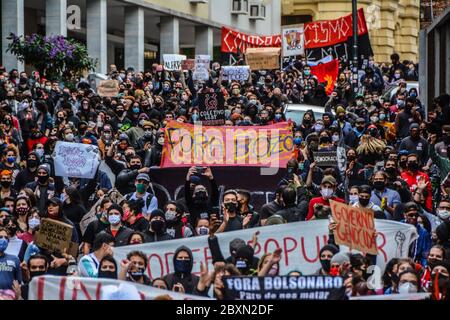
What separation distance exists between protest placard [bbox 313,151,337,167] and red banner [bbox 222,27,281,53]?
19.2 meters

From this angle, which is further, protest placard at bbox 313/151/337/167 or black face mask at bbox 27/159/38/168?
protest placard at bbox 313/151/337/167

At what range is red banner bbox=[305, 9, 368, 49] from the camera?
3441 cm

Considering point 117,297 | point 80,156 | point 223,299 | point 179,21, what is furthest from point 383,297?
point 179,21

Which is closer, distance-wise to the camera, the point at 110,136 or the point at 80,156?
the point at 80,156

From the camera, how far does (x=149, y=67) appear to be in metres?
53.2

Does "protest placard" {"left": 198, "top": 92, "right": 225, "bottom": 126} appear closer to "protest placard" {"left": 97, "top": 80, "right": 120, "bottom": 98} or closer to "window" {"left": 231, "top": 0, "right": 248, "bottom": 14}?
"protest placard" {"left": 97, "top": 80, "right": 120, "bottom": 98}

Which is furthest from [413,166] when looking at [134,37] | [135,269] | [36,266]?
[134,37]

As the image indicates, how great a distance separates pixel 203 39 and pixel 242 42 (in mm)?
13971

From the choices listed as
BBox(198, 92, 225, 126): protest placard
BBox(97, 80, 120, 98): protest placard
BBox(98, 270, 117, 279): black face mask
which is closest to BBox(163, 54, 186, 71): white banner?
BBox(97, 80, 120, 98): protest placard

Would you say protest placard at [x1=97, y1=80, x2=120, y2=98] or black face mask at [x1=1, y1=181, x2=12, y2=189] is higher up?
protest placard at [x1=97, y1=80, x2=120, y2=98]

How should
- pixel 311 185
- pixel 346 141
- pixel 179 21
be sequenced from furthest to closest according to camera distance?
pixel 179 21
pixel 346 141
pixel 311 185

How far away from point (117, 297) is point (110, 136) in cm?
1308

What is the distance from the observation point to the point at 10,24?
119 ft
